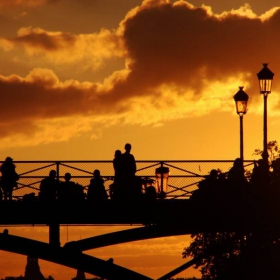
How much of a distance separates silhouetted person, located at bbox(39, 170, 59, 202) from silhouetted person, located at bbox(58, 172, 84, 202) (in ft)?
0.65

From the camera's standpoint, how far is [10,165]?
4878cm

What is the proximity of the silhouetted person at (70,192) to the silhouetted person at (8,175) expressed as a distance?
1501mm

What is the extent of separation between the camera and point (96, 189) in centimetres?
4800

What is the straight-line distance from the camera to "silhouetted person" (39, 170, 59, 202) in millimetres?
48250

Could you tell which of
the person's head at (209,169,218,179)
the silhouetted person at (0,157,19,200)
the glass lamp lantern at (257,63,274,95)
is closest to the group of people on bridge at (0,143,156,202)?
the silhouetted person at (0,157,19,200)

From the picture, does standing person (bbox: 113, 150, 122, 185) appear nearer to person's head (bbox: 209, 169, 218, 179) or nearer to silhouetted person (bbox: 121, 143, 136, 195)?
silhouetted person (bbox: 121, 143, 136, 195)

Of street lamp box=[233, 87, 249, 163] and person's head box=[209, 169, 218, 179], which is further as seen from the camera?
street lamp box=[233, 87, 249, 163]

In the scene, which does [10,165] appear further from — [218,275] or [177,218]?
[218,275]

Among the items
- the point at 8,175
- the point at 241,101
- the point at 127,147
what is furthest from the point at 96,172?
the point at 241,101

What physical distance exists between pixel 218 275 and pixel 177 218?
414 inches

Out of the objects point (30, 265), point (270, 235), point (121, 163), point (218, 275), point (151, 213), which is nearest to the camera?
point (121, 163)

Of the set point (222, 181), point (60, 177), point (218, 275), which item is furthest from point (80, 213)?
point (218, 275)

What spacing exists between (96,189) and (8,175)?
9.58ft

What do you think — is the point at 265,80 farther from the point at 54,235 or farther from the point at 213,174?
the point at 54,235
